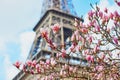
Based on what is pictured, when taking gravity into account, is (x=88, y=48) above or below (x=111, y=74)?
above

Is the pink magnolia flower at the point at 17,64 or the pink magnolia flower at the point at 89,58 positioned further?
the pink magnolia flower at the point at 17,64

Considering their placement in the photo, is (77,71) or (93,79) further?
(77,71)

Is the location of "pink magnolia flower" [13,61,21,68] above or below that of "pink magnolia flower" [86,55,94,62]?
above

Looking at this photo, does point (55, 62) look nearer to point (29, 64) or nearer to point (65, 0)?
point (29, 64)

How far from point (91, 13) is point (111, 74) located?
1369mm

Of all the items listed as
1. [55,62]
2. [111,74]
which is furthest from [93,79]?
[55,62]

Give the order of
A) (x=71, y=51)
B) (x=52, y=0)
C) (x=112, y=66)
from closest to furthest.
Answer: (x=112, y=66) < (x=71, y=51) < (x=52, y=0)

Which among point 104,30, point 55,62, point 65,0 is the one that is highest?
point 65,0

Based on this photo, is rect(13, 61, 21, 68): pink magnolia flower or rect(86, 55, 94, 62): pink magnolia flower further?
rect(13, 61, 21, 68): pink magnolia flower

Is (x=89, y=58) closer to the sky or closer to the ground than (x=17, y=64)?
closer to the ground

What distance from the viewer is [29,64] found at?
7.55m

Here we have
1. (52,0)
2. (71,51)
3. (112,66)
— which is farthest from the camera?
(52,0)

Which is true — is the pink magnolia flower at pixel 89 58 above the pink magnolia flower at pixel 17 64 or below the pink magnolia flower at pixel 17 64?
below

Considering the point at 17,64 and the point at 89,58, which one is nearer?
the point at 89,58
